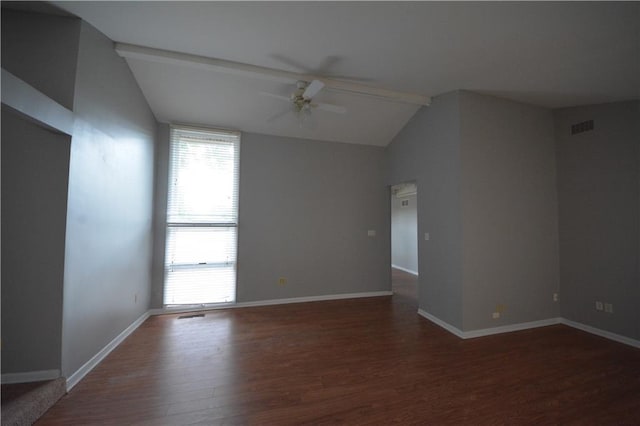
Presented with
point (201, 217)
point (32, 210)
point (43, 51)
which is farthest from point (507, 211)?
point (43, 51)

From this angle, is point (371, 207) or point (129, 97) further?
point (371, 207)

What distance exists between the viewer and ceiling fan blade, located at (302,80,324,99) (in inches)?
91.2

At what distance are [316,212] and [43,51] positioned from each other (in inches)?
139

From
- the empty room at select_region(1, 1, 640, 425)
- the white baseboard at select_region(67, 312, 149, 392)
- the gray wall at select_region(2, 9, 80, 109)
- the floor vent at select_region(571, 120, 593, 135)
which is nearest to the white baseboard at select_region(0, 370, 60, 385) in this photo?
the empty room at select_region(1, 1, 640, 425)

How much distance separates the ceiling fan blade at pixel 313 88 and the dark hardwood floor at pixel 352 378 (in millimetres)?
2767

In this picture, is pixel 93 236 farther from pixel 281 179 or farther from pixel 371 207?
pixel 371 207

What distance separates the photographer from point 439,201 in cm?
324

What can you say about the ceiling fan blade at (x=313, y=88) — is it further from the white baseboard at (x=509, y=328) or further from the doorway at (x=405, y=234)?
the doorway at (x=405, y=234)

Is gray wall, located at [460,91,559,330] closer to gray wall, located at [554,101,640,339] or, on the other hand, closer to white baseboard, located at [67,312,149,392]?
gray wall, located at [554,101,640,339]

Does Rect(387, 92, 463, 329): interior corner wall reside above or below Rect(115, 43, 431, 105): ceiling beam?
below

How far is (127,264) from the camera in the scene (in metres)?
2.83

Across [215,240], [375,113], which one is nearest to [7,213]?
[215,240]

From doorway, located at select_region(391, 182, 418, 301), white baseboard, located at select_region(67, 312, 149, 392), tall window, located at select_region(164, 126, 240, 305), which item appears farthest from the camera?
doorway, located at select_region(391, 182, 418, 301)

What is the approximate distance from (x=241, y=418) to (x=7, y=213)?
236 centimetres
